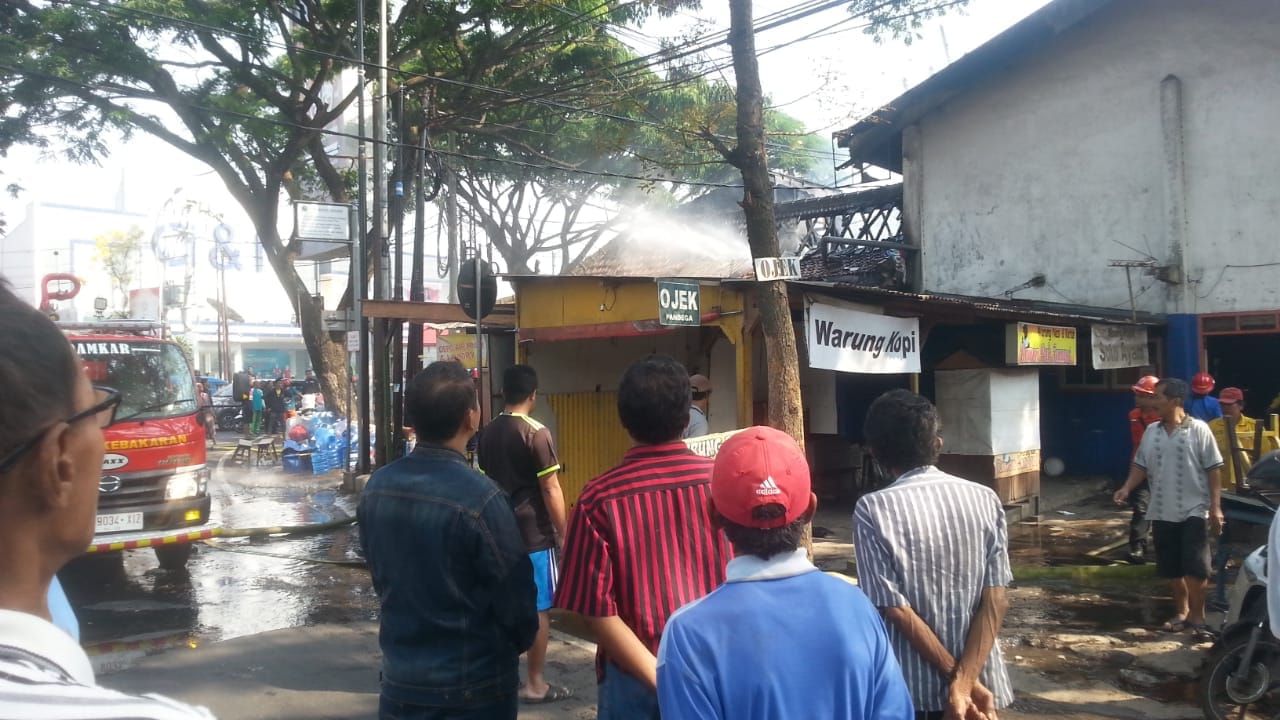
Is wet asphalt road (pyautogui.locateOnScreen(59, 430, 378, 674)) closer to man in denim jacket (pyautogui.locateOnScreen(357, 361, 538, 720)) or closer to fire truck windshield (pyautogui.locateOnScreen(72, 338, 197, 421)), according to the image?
fire truck windshield (pyautogui.locateOnScreen(72, 338, 197, 421))

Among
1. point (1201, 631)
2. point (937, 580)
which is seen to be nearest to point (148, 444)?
point (937, 580)

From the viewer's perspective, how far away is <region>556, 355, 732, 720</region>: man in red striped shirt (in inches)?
98.1

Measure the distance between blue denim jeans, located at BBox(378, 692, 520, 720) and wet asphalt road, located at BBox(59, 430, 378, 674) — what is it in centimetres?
437

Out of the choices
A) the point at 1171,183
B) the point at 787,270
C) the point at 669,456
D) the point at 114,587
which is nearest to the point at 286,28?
the point at 114,587

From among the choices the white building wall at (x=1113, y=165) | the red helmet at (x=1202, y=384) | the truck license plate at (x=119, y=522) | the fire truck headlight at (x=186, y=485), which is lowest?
the truck license plate at (x=119, y=522)

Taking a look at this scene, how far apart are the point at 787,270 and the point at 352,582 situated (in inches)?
205

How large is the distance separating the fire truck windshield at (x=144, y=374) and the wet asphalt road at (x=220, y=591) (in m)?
1.66

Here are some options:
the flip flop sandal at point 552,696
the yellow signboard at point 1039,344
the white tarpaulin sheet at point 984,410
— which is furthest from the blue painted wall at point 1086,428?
the flip flop sandal at point 552,696

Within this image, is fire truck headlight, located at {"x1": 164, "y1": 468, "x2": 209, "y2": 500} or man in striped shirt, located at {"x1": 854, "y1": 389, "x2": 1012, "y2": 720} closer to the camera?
man in striped shirt, located at {"x1": 854, "y1": 389, "x2": 1012, "y2": 720}

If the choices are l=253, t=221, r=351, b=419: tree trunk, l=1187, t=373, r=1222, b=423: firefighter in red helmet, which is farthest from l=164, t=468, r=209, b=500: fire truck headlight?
l=253, t=221, r=351, b=419: tree trunk

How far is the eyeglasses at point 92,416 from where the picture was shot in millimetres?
1072

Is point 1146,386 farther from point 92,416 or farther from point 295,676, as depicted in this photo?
point 92,416

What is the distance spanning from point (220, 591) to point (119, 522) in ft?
4.14

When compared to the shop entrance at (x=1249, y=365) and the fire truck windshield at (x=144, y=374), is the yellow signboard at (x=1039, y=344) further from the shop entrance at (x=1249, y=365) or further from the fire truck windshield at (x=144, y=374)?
the fire truck windshield at (x=144, y=374)
